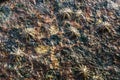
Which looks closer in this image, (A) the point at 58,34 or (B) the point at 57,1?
(A) the point at 58,34

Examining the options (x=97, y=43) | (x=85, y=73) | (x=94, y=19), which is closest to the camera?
(x=85, y=73)

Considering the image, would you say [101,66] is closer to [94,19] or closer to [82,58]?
[82,58]

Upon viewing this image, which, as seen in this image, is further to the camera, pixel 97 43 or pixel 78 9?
pixel 78 9

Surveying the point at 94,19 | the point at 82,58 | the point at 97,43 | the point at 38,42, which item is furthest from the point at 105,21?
the point at 38,42

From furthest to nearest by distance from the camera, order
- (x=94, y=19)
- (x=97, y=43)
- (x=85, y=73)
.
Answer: (x=94, y=19), (x=97, y=43), (x=85, y=73)

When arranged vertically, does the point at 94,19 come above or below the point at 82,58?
above

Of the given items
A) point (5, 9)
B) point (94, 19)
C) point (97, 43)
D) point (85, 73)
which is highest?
point (5, 9)

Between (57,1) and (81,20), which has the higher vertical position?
(57,1)

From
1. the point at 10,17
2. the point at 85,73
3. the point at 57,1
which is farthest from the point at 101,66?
the point at 10,17

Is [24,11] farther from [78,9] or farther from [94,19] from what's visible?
[94,19]
